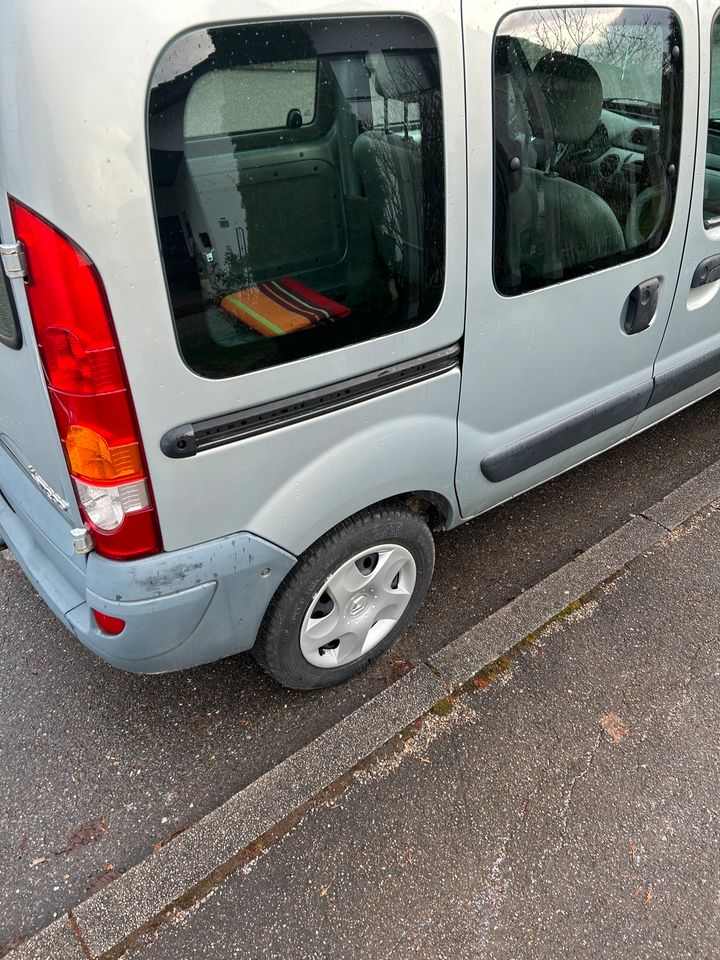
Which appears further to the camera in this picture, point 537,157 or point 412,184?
point 537,157

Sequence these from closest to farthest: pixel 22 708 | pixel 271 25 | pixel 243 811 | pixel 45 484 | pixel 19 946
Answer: pixel 271 25 → pixel 19 946 → pixel 45 484 → pixel 243 811 → pixel 22 708

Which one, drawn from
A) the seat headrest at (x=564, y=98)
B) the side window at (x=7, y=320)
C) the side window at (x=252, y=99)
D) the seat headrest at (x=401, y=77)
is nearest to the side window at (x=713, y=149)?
the seat headrest at (x=564, y=98)

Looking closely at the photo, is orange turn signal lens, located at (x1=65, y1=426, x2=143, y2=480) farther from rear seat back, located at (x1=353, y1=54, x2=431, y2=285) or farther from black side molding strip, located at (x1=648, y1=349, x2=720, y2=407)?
black side molding strip, located at (x1=648, y1=349, x2=720, y2=407)

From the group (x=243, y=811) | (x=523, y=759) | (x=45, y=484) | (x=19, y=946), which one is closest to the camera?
(x=19, y=946)

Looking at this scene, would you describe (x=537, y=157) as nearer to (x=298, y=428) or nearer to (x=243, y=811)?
(x=298, y=428)

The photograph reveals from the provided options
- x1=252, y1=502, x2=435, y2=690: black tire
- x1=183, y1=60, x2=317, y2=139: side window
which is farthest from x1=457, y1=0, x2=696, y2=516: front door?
x1=183, y1=60, x2=317, y2=139: side window

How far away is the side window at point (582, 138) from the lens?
5.73ft

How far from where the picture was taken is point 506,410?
6.98ft

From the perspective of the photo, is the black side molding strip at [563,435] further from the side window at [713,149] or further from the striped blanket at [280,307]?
the striped blanket at [280,307]

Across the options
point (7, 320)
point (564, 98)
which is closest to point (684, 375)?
point (564, 98)

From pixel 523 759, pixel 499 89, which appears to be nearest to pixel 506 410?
pixel 499 89

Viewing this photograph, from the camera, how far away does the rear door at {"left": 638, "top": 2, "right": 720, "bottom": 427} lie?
7.10 ft

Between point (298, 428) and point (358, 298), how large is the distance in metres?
0.34

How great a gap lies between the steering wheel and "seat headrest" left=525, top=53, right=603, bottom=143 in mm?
295
